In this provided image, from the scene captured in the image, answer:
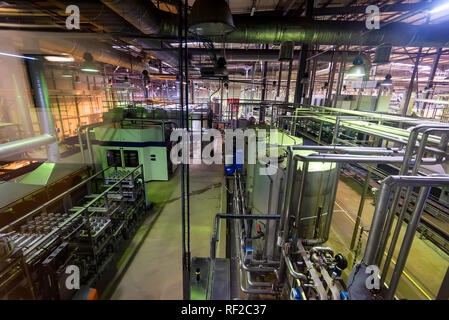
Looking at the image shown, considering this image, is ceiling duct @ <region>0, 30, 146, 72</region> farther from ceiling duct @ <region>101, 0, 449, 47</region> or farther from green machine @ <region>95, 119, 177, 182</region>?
ceiling duct @ <region>101, 0, 449, 47</region>

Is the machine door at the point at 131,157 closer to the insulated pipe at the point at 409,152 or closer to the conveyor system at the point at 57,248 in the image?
the conveyor system at the point at 57,248

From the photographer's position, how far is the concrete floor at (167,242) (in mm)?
4277

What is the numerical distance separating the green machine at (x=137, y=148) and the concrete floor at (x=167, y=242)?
782 millimetres

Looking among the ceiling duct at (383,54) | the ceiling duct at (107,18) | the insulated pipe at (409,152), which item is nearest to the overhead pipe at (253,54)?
the ceiling duct at (383,54)

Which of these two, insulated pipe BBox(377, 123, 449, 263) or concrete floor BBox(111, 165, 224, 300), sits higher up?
insulated pipe BBox(377, 123, 449, 263)

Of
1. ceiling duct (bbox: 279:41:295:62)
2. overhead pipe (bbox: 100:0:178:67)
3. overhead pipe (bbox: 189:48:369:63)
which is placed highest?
overhead pipe (bbox: 189:48:369:63)

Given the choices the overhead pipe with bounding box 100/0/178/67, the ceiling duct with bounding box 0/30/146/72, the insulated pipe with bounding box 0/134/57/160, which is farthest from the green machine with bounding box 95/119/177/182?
the overhead pipe with bounding box 100/0/178/67

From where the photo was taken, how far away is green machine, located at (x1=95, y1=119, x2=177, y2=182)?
8500 millimetres

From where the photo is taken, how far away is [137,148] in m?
8.73

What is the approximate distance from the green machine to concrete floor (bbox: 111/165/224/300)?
0.78 meters

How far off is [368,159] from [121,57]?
9.83 m

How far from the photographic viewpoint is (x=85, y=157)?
29.7ft

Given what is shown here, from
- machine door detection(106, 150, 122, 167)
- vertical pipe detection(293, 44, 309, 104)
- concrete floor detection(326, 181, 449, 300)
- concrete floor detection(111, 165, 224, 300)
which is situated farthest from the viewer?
machine door detection(106, 150, 122, 167)

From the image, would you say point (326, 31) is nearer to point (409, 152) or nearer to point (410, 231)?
point (409, 152)
